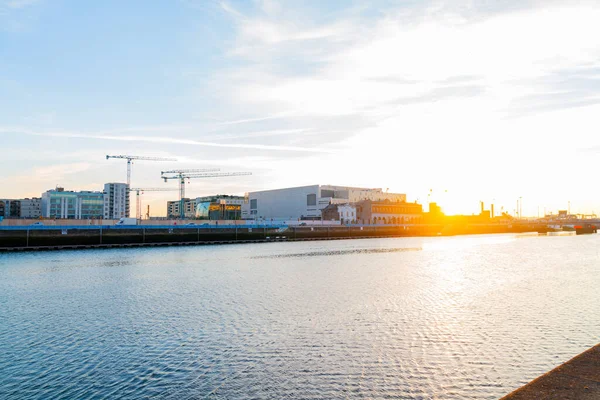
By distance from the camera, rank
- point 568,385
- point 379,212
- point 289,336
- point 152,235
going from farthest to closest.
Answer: point 379,212
point 152,235
point 289,336
point 568,385

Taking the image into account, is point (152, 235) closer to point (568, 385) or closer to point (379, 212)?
point (379, 212)

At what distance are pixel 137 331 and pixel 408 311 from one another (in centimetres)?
1572

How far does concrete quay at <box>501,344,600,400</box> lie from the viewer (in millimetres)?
9602

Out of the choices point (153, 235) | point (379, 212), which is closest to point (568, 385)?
point (153, 235)

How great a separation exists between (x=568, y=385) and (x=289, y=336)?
535 inches

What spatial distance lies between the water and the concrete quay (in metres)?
4.00

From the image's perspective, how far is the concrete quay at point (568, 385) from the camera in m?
9.60

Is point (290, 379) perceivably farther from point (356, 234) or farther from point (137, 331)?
point (356, 234)

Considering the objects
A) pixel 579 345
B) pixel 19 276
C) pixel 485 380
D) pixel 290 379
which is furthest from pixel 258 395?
pixel 19 276

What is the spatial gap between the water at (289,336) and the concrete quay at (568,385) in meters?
4.00

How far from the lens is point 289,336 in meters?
21.9

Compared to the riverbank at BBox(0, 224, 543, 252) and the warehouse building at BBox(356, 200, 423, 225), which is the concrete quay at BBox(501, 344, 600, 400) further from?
the warehouse building at BBox(356, 200, 423, 225)

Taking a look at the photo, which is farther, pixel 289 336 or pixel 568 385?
pixel 289 336

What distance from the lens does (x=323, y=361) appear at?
1805 centimetres
